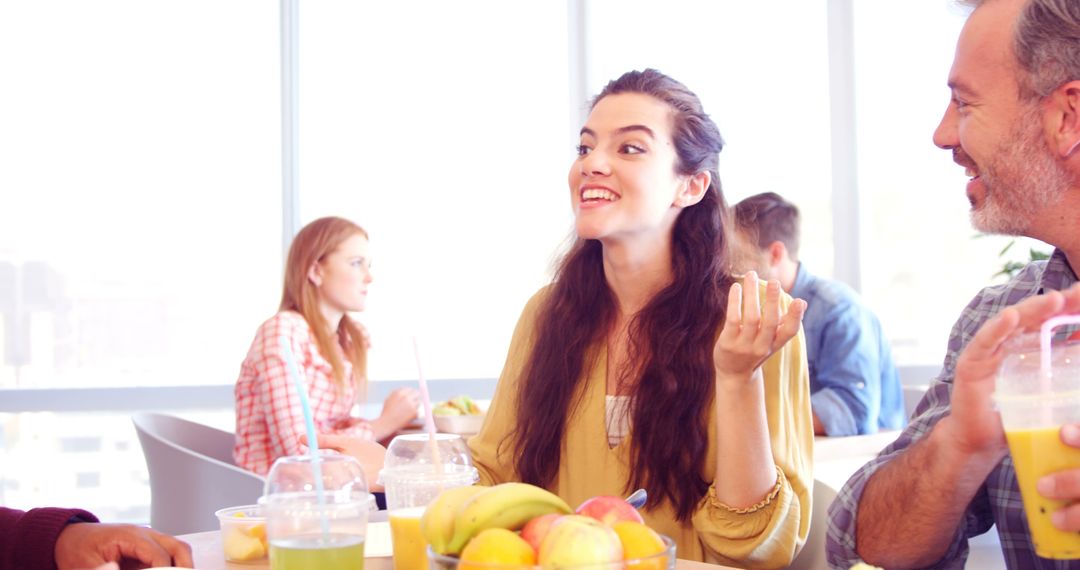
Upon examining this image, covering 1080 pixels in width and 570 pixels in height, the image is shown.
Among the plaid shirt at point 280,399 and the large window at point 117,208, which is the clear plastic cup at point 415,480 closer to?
the plaid shirt at point 280,399

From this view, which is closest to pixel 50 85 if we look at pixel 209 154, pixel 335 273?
pixel 209 154

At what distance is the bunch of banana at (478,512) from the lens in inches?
41.8

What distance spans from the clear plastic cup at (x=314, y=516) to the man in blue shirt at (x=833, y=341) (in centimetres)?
233

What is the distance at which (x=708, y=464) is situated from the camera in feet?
6.75

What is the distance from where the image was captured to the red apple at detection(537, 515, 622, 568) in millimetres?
980

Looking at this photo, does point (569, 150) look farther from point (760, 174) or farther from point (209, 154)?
point (209, 154)

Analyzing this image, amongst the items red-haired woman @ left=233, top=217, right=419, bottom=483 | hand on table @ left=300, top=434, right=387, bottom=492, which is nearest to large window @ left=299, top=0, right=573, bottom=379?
red-haired woman @ left=233, top=217, right=419, bottom=483

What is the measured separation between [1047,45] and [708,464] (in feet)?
3.18

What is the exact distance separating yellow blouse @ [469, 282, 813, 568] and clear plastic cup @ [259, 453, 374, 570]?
793 mm

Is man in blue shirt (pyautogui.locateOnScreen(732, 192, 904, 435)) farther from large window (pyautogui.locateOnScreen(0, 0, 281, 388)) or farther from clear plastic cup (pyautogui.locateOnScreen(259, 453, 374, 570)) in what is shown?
large window (pyautogui.locateOnScreen(0, 0, 281, 388))

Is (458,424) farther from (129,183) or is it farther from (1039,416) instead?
(129,183)

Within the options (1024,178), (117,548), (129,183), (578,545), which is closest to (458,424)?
(117,548)

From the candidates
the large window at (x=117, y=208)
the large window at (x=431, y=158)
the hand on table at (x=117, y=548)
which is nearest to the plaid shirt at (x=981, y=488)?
the hand on table at (x=117, y=548)

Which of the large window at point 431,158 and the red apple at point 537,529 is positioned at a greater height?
the large window at point 431,158
